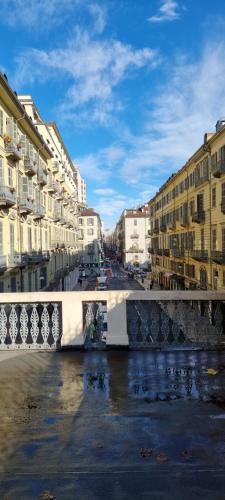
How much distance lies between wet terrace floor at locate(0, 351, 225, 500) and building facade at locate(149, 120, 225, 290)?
25074 millimetres

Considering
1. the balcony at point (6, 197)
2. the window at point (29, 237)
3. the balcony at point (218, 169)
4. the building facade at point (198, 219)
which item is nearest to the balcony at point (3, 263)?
the balcony at point (6, 197)

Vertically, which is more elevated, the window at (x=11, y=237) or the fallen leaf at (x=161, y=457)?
the window at (x=11, y=237)

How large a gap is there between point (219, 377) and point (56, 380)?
8.28ft

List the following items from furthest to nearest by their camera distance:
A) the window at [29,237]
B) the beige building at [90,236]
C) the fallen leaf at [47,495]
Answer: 1. the beige building at [90,236]
2. the window at [29,237]
3. the fallen leaf at [47,495]

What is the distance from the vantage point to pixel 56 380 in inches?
236

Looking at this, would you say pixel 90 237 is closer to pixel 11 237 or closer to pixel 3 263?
pixel 11 237

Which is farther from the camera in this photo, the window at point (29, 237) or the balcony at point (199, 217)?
the balcony at point (199, 217)

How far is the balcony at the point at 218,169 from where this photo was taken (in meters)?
29.5

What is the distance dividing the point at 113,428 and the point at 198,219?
114ft

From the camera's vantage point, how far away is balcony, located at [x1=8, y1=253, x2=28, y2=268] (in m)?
26.0

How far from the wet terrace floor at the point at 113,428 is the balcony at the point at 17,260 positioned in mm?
19697

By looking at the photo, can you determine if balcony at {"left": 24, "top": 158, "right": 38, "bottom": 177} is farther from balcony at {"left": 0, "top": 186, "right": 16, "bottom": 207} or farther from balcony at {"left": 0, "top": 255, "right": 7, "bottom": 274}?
balcony at {"left": 0, "top": 255, "right": 7, "bottom": 274}

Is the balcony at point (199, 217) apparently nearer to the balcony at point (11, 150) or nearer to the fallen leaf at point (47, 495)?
the balcony at point (11, 150)

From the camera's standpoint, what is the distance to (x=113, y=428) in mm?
4473
